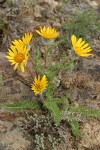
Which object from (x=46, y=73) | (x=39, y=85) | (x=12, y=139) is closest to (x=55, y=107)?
(x=39, y=85)

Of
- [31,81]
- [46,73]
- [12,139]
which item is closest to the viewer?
[12,139]

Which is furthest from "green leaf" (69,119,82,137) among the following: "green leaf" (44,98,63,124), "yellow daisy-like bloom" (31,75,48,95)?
"yellow daisy-like bloom" (31,75,48,95)

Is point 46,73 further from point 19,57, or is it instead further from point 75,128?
point 75,128

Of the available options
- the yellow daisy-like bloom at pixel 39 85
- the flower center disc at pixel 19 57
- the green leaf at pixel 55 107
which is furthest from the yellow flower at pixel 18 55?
the green leaf at pixel 55 107

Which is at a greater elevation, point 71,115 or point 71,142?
point 71,115

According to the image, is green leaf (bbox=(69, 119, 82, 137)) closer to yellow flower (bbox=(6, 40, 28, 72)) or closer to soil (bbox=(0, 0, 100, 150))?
soil (bbox=(0, 0, 100, 150))

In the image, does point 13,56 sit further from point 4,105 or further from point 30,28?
point 30,28

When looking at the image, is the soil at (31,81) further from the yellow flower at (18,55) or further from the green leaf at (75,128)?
the yellow flower at (18,55)

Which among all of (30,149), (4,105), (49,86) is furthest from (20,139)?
(49,86)
